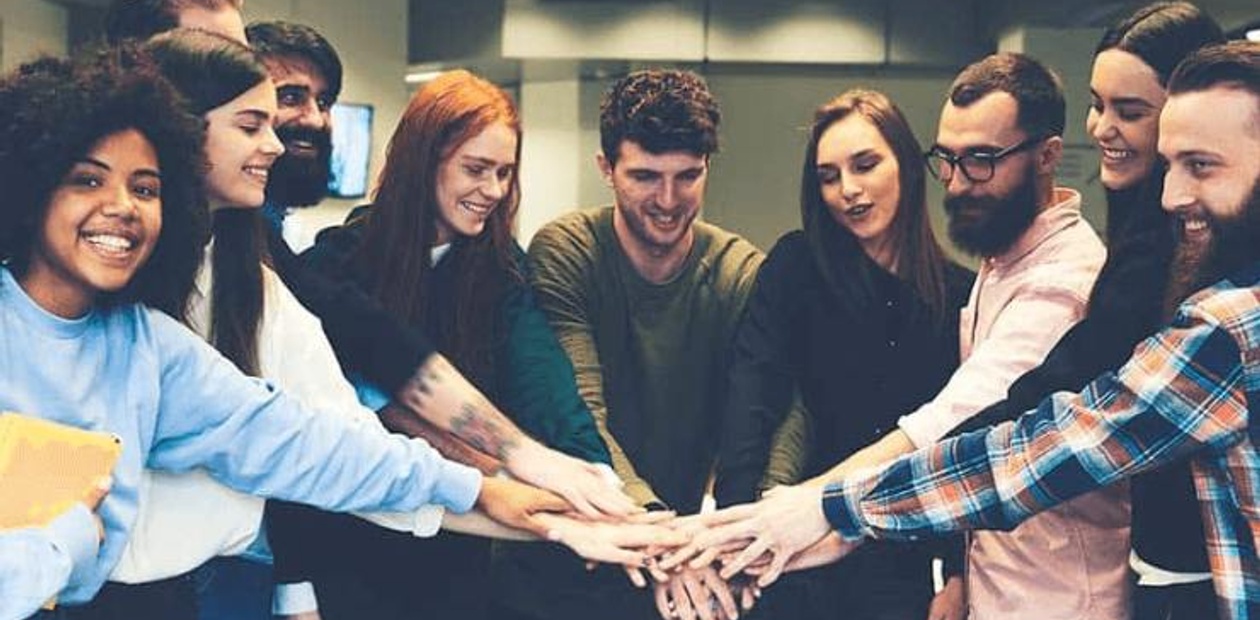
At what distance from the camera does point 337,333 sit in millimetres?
2832

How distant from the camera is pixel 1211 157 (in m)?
2.27

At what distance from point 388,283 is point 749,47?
758 cm

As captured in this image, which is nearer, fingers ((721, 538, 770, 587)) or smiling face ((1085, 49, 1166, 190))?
smiling face ((1085, 49, 1166, 190))

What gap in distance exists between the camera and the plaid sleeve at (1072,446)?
86.4 inches

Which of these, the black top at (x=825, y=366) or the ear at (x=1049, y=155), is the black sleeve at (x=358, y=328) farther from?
the ear at (x=1049, y=155)

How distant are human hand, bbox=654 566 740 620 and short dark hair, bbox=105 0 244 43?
1391 millimetres

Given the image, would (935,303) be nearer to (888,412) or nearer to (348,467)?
(888,412)

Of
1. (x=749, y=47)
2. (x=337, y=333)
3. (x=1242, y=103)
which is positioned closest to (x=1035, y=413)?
(x=1242, y=103)

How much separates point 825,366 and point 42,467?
1585 mm

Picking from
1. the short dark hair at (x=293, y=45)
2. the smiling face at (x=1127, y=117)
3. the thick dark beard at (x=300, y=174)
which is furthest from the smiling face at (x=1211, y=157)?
the short dark hair at (x=293, y=45)

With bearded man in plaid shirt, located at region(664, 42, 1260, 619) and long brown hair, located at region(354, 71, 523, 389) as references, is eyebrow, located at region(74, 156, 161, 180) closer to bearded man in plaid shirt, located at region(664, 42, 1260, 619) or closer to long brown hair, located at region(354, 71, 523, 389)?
long brown hair, located at region(354, 71, 523, 389)

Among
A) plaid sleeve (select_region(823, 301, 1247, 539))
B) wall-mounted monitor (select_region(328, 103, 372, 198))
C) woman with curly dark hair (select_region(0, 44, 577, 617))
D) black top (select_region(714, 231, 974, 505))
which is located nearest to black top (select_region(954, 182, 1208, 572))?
plaid sleeve (select_region(823, 301, 1247, 539))

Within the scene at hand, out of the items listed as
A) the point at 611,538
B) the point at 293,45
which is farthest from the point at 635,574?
the point at 293,45

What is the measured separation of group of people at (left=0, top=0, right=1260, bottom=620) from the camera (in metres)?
2.21
